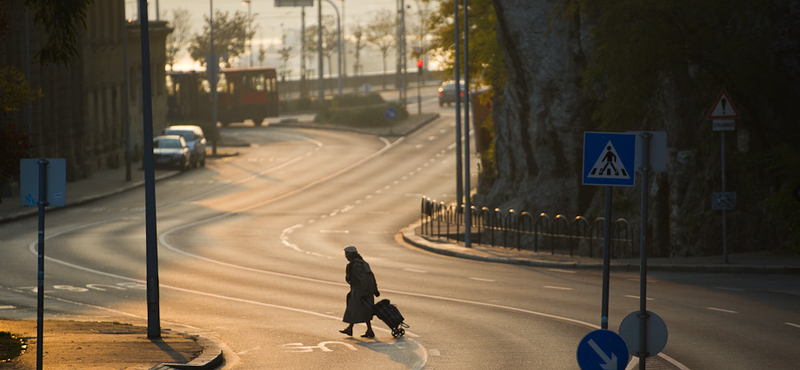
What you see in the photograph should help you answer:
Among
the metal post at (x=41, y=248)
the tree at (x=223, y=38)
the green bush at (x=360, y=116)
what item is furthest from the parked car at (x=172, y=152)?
the tree at (x=223, y=38)

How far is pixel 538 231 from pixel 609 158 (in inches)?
770

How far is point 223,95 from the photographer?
7350cm

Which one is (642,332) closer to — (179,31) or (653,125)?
(653,125)

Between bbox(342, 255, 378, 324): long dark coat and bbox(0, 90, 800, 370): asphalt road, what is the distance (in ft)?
1.16

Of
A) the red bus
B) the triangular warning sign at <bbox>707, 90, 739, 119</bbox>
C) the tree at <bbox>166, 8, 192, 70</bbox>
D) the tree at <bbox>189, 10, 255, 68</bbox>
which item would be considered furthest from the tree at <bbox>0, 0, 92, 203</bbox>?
the tree at <bbox>166, 8, 192, 70</bbox>

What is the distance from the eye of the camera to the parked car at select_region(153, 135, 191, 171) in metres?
51.4

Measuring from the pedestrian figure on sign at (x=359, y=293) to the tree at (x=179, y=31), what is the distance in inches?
3620

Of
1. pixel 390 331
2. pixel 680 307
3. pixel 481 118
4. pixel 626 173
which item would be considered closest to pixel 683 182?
pixel 680 307

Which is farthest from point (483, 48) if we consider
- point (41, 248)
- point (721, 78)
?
point (41, 248)

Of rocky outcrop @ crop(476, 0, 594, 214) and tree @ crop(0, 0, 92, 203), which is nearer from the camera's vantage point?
tree @ crop(0, 0, 92, 203)

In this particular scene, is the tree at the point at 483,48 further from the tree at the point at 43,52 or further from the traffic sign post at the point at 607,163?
the traffic sign post at the point at 607,163

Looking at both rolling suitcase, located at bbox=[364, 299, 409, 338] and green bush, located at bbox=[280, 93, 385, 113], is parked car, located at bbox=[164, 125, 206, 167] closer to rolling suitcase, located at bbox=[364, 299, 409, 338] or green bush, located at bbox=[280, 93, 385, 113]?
green bush, located at bbox=[280, 93, 385, 113]

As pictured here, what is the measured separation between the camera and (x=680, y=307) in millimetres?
17766

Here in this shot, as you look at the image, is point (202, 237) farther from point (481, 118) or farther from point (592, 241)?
point (481, 118)
